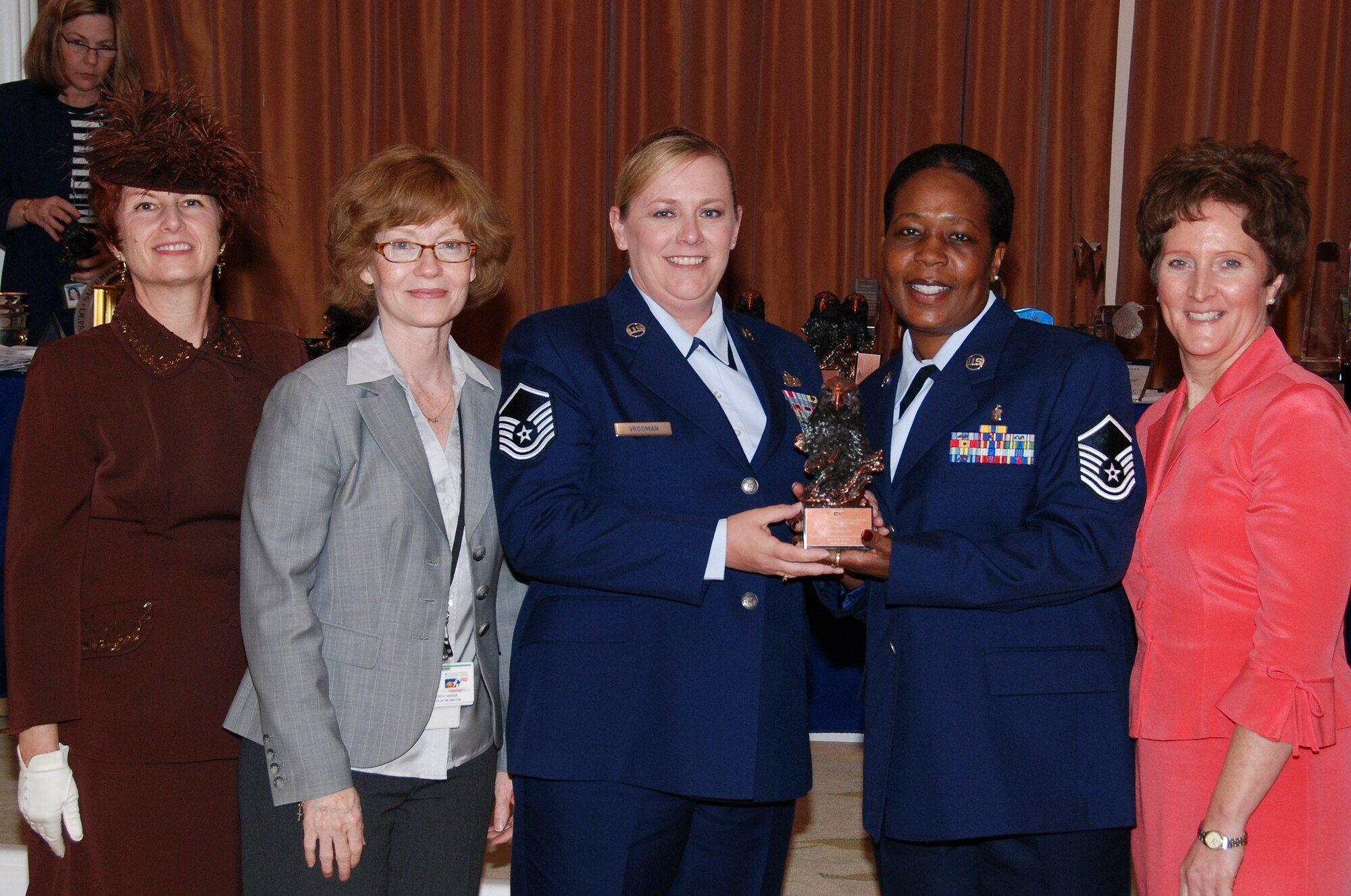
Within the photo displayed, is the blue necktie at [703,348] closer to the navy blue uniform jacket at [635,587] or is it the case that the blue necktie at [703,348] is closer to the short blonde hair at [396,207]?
the navy blue uniform jacket at [635,587]

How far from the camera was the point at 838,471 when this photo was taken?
6.17ft

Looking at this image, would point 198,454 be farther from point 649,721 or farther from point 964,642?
point 964,642

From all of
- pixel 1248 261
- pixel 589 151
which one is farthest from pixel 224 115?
pixel 1248 261

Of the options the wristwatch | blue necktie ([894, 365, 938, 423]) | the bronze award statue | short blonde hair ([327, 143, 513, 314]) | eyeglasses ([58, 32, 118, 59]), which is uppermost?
eyeglasses ([58, 32, 118, 59])

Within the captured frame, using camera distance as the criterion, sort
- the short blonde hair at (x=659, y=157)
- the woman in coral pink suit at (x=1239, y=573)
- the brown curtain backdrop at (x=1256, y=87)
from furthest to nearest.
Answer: the brown curtain backdrop at (x=1256, y=87), the short blonde hair at (x=659, y=157), the woman in coral pink suit at (x=1239, y=573)

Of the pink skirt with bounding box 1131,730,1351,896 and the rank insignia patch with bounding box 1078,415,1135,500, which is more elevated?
the rank insignia patch with bounding box 1078,415,1135,500

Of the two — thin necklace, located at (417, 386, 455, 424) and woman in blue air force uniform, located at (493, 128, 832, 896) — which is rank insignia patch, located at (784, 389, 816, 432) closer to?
woman in blue air force uniform, located at (493, 128, 832, 896)

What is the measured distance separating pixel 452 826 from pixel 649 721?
0.40 m

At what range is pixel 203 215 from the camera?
212 centimetres

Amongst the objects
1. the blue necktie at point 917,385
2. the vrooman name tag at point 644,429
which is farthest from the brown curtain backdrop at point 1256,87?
the vrooman name tag at point 644,429

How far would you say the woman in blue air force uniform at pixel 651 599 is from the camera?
1.83m

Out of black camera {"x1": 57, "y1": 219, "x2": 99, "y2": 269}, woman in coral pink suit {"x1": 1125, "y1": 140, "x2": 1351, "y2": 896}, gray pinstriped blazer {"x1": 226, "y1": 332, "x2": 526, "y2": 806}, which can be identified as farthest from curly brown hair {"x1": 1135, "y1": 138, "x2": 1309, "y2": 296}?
black camera {"x1": 57, "y1": 219, "x2": 99, "y2": 269}

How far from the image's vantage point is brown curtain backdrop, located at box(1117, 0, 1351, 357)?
16.3ft

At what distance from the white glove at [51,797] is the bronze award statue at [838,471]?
1.29m
